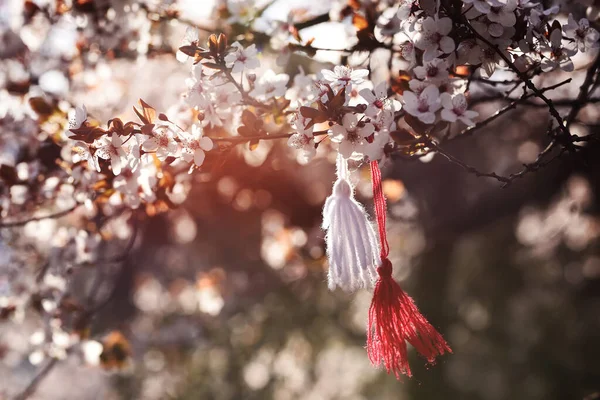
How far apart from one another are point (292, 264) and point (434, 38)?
278 centimetres

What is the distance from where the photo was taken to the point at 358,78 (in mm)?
1087

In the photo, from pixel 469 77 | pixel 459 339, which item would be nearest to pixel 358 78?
pixel 469 77

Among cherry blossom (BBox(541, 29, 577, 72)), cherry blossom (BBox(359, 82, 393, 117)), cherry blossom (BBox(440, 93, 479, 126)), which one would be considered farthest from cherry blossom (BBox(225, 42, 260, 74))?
cherry blossom (BBox(541, 29, 577, 72))

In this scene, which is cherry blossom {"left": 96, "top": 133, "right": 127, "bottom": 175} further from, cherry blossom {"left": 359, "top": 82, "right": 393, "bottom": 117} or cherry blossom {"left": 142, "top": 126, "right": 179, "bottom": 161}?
cherry blossom {"left": 359, "top": 82, "right": 393, "bottom": 117}

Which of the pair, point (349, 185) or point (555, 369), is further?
point (555, 369)

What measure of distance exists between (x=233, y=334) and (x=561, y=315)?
168 inches

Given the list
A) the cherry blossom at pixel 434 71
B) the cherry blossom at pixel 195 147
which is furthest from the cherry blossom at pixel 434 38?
the cherry blossom at pixel 195 147

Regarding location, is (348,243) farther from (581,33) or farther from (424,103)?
(581,33)

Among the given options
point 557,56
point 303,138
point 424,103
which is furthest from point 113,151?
point 557,56

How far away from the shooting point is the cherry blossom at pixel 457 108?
0.96 m

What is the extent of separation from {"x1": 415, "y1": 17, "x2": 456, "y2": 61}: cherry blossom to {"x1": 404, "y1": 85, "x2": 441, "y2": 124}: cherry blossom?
9 cm

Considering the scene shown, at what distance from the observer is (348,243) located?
3.60ft

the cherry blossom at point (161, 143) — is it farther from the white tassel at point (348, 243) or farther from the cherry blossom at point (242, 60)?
the white tassel at point (348, 243)

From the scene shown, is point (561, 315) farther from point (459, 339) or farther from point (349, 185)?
point (349, 185)
